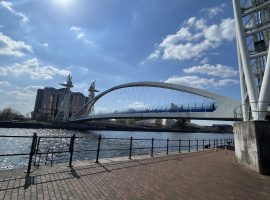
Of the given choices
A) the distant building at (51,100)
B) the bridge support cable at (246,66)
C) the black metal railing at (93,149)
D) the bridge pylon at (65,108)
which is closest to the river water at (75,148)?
the black metal railing at (93,149)

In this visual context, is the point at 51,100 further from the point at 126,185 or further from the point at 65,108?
the point at 126,185

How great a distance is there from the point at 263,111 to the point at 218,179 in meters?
4.92

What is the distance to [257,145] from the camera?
9.30 meters

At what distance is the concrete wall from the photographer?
903cm

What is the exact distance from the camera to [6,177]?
18.9 feet

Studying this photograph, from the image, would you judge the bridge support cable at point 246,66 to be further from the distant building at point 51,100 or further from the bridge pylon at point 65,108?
the distant building at point 51,100

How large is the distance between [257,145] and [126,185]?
650 centimetres

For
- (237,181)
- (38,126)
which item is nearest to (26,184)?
(237,181)

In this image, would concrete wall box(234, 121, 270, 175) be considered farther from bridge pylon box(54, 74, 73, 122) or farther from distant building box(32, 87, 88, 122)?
distant building box(32, 87, 88, 122)

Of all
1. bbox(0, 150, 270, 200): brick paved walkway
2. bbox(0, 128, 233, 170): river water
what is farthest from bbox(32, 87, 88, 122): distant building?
bbox(0, 150, 270, 200): brick paved walkway

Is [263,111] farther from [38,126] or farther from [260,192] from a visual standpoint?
[38,126]

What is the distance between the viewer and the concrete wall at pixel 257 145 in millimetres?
9031

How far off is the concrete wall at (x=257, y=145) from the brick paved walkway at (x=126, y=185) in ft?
3.25

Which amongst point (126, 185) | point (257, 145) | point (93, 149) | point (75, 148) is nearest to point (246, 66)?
point (257, 145)
